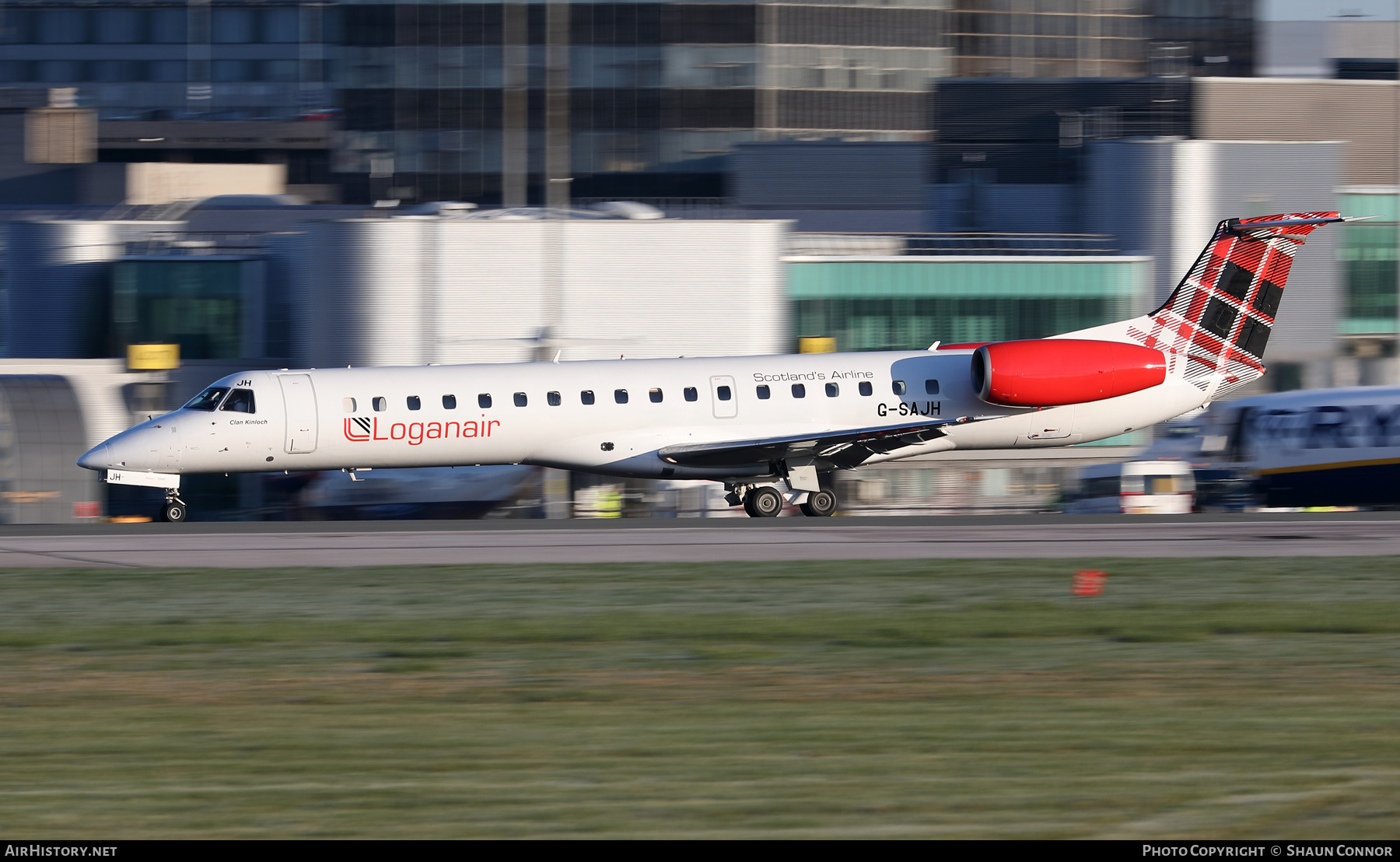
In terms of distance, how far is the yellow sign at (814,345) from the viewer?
38.0 meters

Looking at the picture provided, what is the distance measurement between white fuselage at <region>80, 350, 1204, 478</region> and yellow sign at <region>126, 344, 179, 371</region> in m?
9.46

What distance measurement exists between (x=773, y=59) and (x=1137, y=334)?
58.2 metres

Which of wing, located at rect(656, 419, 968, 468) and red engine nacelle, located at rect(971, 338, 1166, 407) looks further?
red engine nacelle, located at rect(971, 338, 1166, 407)

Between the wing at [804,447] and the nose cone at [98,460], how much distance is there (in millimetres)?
9143

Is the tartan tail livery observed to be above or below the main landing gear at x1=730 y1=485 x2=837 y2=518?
above

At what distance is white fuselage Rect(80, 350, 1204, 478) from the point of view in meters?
27.0

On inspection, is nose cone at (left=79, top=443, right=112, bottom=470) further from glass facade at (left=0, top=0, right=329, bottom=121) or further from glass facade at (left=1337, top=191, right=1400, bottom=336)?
glass facade at (left=0, top=0, right=329, bottom=121)

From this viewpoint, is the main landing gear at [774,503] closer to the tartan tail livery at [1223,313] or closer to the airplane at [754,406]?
the airplane at [754,406]

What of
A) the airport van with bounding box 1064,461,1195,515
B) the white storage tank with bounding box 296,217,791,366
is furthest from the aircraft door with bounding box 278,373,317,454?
the airport van with bounding box 1064,461,1195,515

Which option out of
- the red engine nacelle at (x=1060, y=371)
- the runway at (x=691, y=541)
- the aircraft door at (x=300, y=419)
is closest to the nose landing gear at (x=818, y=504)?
the runway at (x=691, y=541)

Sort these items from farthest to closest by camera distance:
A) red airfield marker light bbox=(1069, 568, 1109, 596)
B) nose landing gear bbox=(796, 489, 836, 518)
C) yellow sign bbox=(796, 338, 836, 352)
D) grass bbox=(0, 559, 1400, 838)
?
yellow sign bbox=(796, 338, 836, 352), nose landing gear bbox=(796, 489, 836, 518), red airfield marker light bbox=(1069, 568, 1109, 596), grass bbox=(0, 559, 1400, 838)

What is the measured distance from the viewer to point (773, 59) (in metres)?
85.1

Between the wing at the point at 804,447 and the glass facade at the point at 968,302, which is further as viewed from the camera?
the glass facade at the point at 968,302
